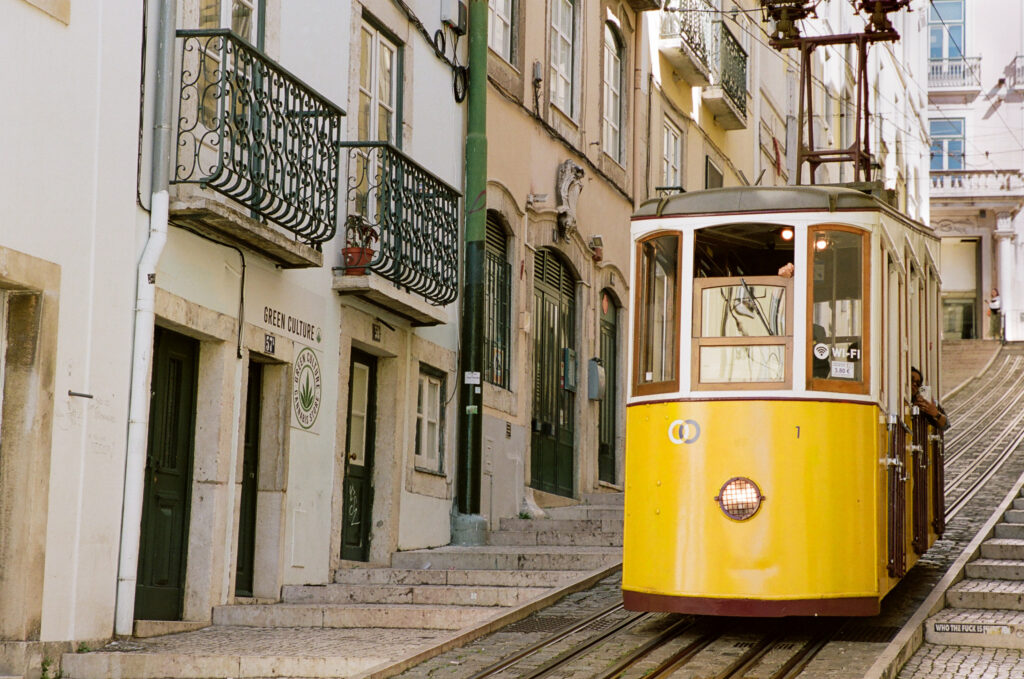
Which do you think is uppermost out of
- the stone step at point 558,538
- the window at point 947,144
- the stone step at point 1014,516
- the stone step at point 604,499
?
the window at point 947,144

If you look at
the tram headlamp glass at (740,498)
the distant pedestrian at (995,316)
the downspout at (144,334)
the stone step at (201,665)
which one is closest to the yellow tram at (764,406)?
the tram headlamp glass at (740,498)

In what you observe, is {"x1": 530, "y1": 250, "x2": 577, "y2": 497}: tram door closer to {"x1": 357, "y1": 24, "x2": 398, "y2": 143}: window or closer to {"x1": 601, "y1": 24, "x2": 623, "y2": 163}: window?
{"x1": 601, "y1": 24, "x2": 623, "y2": 163}: window

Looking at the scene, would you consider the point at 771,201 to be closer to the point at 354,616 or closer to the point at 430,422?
the point at 354,616

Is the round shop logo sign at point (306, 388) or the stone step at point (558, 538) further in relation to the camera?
the stone step at point (558, 538)

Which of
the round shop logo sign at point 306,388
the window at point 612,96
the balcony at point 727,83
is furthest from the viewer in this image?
the balcony at point 727,83

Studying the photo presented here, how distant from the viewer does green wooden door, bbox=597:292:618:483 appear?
19047 millimetres

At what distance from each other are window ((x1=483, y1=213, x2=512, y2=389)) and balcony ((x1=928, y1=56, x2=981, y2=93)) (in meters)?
39.0

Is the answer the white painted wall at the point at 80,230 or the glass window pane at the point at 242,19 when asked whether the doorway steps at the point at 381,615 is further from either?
the glass window pane at the point at 242,19

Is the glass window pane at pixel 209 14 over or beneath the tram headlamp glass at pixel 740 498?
over

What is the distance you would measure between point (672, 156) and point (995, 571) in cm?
1124

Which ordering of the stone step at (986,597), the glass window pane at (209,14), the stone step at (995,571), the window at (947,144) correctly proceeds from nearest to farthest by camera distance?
1. the stone step at (986,597)
2. the glass window pane at (209,14)
3. the stone step at (995,571)
4. the window at (947,144)

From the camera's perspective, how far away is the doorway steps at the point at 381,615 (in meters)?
8.90

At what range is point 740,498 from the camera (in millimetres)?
9203

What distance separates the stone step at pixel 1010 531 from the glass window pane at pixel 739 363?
504cm
